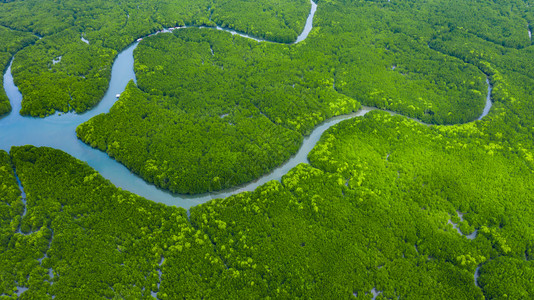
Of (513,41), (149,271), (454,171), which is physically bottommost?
(149,271)

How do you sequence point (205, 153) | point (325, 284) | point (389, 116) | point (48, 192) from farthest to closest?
point (389, 116) < point (205, 153) < point (48, 192) < point (325, 284)

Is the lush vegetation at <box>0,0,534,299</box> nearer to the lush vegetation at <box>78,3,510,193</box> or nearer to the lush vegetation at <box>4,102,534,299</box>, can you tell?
the lush vegetation at <box>4,102,534,299</box>

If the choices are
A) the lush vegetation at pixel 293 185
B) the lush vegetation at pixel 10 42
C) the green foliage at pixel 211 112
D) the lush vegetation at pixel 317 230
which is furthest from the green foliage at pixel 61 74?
the lush vegetation at pixel 317 230

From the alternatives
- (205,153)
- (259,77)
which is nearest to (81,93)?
(205,153)

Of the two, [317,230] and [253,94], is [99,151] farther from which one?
[317,230]

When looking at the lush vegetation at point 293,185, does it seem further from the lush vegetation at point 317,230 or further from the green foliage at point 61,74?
the green foliage at point 61,74

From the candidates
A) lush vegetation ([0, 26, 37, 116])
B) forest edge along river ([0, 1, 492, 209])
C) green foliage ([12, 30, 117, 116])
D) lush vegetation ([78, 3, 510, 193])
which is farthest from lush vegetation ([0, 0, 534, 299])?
lush vegetation ([0, 26, 37, 116])

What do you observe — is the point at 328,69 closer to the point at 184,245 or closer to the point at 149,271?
the point at 184,245
